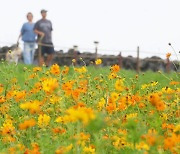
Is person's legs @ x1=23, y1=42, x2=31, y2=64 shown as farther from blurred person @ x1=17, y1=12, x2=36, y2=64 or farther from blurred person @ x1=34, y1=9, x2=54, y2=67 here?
blurred person @ x1=34, y1=9, x2=54, y2=67

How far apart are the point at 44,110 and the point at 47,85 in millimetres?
1479

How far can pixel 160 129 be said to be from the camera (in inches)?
156

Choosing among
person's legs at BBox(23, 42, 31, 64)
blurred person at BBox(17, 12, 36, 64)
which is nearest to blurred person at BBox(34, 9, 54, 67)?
blurred person at BBox(17, 12, 36, 64)

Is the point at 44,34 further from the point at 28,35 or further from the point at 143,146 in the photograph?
the point at 143,146

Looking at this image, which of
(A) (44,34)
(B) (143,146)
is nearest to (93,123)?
(B) (143,146)

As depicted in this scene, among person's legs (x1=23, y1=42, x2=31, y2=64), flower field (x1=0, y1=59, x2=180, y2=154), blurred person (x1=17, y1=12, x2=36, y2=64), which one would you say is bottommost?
flower field (x1=0, y1=59, x2=180, y2=154)

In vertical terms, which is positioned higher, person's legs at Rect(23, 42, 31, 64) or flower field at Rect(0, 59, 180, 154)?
person's legs at Rect(23, 42, 31, 64)

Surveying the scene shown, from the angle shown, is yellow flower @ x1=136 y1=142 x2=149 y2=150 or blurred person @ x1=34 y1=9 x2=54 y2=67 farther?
blurred person @ x1=34 y1=9 x2=54 y2=67

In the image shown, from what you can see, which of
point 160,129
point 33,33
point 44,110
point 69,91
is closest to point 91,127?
point 69,91

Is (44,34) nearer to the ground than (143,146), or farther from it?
farther from it

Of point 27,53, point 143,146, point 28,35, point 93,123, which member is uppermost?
point 28,35

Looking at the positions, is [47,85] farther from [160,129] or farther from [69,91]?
[160,129]

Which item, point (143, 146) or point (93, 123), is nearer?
point (93, 123)

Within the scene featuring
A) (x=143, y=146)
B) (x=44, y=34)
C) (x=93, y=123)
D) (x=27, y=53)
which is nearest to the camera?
(x=93, y=123)
